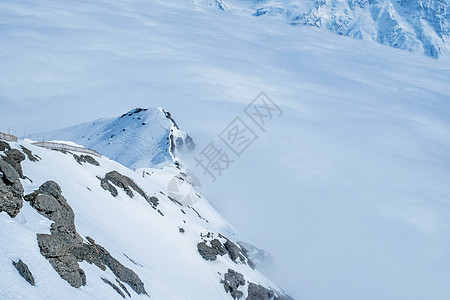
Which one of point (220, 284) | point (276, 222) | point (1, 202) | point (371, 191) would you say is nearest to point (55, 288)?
point (1, 202)

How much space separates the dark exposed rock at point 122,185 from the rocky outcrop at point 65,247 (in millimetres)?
16093

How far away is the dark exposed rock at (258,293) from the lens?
4278 cm

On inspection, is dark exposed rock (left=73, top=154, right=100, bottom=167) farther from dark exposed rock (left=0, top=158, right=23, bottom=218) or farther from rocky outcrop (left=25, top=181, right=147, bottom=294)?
dark exposed rock (left=0, top=158, right=23, bottom=218)

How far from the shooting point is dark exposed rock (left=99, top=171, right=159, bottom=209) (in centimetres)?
3600

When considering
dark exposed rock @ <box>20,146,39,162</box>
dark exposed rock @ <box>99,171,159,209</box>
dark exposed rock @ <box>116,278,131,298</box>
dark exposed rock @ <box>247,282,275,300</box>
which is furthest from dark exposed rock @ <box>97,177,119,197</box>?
dark exposed rock @ <box>247,282,275,300</box>

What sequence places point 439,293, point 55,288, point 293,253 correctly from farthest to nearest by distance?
point 439,293 → point 293,253 → point 55,288

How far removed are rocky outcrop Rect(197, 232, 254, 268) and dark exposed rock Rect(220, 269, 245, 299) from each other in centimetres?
252

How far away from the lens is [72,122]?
168m

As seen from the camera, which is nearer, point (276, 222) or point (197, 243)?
point (197, 243)

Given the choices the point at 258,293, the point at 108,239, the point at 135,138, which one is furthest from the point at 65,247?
the point at 135,138

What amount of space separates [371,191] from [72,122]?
140 metres

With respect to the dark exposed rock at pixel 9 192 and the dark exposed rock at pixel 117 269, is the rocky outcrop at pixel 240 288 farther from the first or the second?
the dark exposed rock at pixel 9 192

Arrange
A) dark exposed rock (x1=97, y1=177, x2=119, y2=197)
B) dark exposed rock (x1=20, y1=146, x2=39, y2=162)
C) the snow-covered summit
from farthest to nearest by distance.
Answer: the snow-covered summit < dark exposed rock (x1=97, y1=177, x2=119, y2=197) < dark exposed rock (x1=20, y1=146, x2=39, y2=162)

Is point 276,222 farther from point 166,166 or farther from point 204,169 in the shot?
point 166,166
